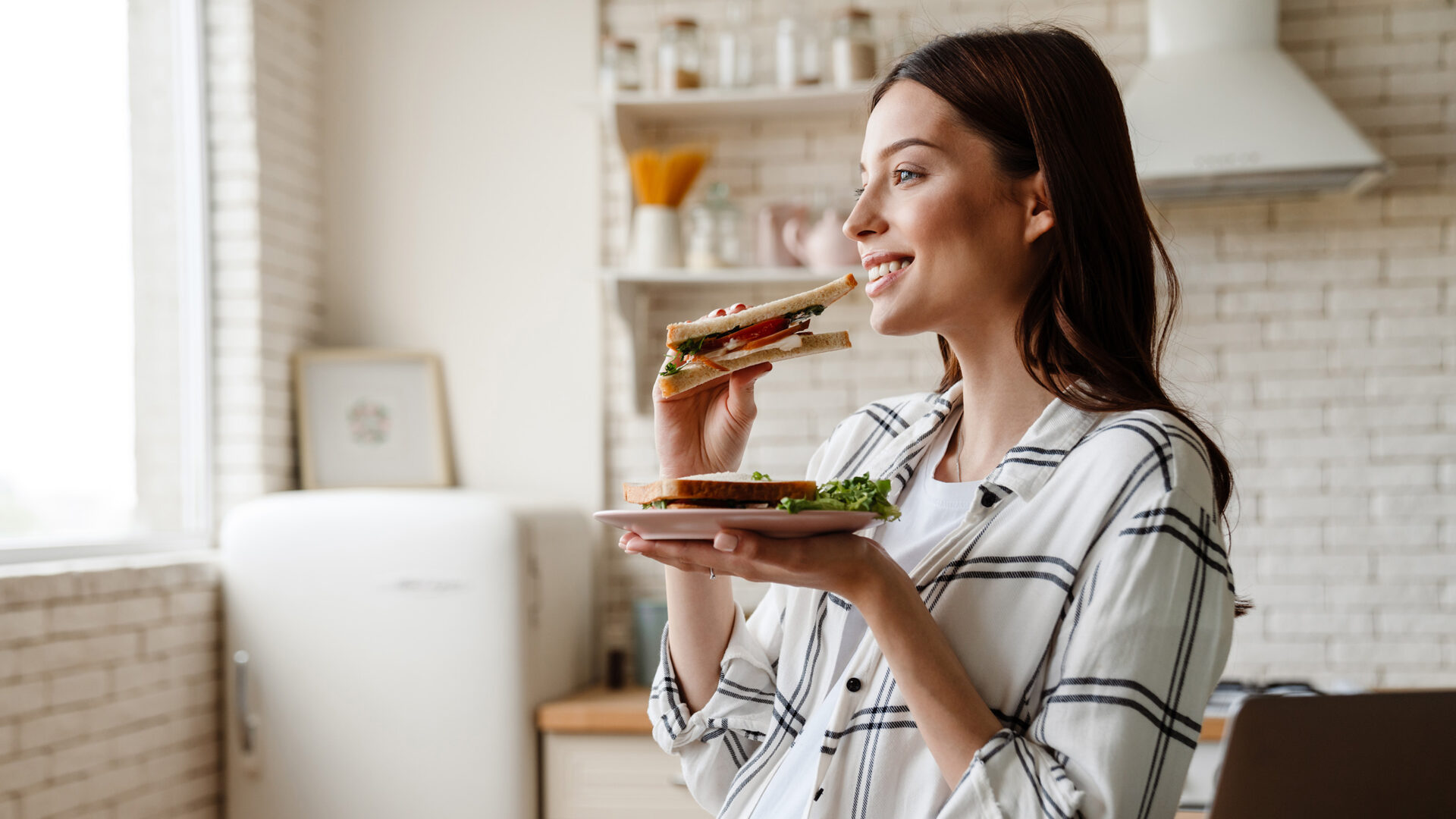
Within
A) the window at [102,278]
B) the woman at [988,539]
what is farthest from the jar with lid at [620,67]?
the woman at [988,539]

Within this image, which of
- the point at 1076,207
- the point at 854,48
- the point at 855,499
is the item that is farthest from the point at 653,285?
the point at 855,499

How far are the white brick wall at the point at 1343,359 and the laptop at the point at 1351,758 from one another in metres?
1.95

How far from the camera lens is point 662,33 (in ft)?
10.4

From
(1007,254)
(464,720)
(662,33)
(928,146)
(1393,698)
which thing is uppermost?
(662,33)

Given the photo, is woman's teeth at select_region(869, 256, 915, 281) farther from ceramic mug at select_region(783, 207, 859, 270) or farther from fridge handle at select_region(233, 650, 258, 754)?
fridge handle at select_region(233, 650, 258, 754)

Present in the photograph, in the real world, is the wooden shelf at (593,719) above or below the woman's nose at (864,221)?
below

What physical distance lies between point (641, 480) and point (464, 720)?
837mm

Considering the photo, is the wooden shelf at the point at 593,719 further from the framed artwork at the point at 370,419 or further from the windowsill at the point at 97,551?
the windowsill at the point at 97,551

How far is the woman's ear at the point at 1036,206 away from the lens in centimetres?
124

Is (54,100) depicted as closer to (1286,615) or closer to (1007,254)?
(1007,254)

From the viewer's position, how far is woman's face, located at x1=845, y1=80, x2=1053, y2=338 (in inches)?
48.4

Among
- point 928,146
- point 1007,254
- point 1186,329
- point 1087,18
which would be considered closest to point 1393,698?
point 1007,254

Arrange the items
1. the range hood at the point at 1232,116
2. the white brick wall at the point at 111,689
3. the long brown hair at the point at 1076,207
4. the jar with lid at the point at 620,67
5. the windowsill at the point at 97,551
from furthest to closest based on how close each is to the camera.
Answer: the jar with lid at the point at 620,67 → the range hood at the point at 1232,116 → the windowsill at the point at 97,551 → the white brick wall at the point at 111,689 → the long brown hair at the point at 1076,207

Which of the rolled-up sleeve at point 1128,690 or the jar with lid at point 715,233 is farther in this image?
the jar with lid at point 715,233
